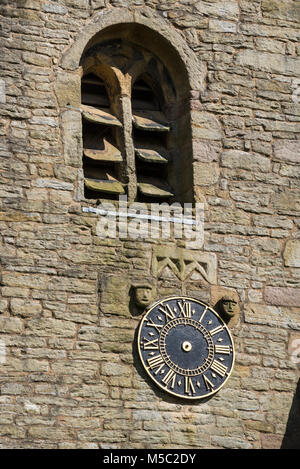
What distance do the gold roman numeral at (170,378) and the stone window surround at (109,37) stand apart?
5.94ft

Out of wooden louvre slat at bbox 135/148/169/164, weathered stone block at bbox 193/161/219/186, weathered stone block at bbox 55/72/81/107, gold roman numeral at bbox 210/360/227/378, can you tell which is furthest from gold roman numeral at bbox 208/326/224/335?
weathered stone block at bbox 55/72/81/107

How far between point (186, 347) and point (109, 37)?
294cm

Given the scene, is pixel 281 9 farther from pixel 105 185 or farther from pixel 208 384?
pixel 208 384

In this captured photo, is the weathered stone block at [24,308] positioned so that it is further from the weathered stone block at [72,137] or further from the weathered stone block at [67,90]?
the weathered stone block at [67,90]

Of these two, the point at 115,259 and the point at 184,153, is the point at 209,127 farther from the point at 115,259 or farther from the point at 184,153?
the point at 115,259

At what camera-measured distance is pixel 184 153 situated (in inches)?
565

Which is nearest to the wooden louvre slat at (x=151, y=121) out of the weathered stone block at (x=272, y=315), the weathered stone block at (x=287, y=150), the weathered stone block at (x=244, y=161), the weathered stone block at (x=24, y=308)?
the weathered stone block at (x=244, y=161)

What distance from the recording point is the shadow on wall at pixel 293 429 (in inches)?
529

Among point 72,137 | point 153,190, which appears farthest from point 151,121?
point 72,137

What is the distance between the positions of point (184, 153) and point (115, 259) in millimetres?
1333

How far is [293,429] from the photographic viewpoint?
531 inches
